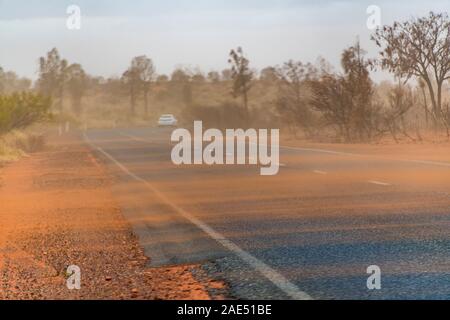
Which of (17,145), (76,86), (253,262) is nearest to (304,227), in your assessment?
(253,262)

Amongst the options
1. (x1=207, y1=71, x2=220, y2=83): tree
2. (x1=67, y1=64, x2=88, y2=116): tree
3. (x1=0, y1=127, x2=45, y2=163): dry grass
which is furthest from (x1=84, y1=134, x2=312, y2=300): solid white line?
(x1=207, y1=71, x2=220, y2=83): tree

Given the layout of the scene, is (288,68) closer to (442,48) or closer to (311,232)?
(442,48)

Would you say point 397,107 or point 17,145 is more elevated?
point 397,107

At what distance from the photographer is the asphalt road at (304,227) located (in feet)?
23.2

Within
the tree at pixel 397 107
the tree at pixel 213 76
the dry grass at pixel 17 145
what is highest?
the tree at pixel 213 76

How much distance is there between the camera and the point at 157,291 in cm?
697

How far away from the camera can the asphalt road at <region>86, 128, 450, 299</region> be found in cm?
709

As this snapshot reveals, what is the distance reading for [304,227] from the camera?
1058cm

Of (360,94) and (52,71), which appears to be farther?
(52,71)

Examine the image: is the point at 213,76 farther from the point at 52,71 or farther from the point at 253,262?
the point at 253,262

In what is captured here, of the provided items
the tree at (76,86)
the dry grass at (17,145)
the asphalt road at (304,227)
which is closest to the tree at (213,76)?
the tree at (76,86)

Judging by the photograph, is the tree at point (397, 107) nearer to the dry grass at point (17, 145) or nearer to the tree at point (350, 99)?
the tree at point (350, 99)

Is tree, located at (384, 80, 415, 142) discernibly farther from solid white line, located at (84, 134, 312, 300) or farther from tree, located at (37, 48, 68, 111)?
tree, located at (37, 48, 68, 111)
